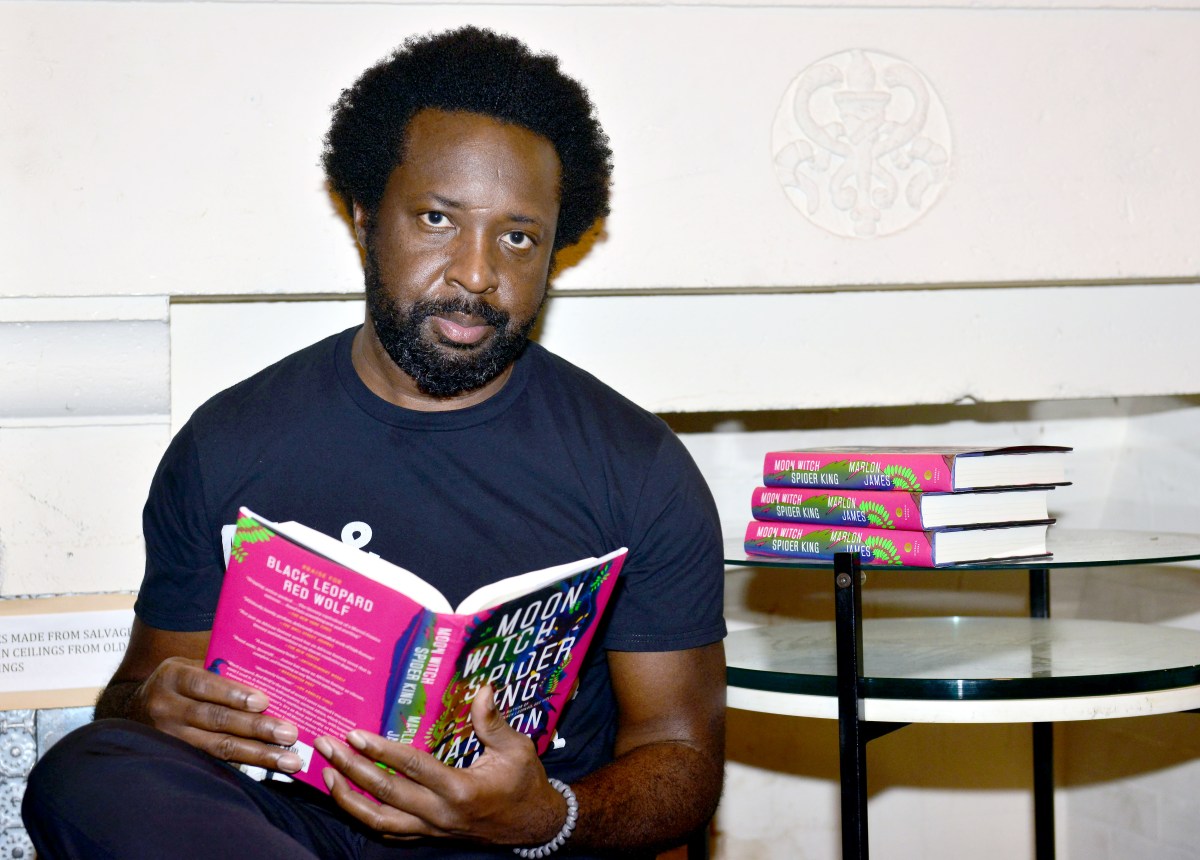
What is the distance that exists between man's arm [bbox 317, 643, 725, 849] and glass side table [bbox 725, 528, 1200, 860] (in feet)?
0.36

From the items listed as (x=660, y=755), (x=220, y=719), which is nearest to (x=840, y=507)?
(x=660, y=755)

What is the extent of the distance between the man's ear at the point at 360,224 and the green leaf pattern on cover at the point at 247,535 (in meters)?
0.46

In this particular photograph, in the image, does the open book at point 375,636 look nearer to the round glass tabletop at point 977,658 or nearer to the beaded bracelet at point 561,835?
the beaded bracelet at point 561,835

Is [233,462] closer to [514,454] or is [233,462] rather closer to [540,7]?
[514,454]

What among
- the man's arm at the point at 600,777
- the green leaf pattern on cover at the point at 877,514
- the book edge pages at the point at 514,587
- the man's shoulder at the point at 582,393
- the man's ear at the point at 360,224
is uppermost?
the man's ear at the point at 360,224

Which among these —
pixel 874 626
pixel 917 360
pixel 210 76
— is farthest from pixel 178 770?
pixel 917 360

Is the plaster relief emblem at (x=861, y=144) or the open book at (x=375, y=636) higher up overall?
the plaster relief emblem at (x=861, y=144)

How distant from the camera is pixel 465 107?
1.26 m

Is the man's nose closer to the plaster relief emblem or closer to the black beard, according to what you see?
the black beard

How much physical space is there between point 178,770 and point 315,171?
794 mm

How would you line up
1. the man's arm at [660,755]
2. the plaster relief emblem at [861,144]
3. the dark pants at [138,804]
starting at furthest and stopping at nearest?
1. the plaster relief emblem at [861,144]
2. the man's arm at [660,755]
3. the dark pants at [138,804]

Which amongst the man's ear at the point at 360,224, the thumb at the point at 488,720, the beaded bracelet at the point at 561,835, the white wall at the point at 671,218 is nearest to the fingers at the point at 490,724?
the thumb at the point at 488,720

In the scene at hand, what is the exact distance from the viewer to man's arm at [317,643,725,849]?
3.19 feet

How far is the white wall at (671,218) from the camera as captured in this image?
146 cm
